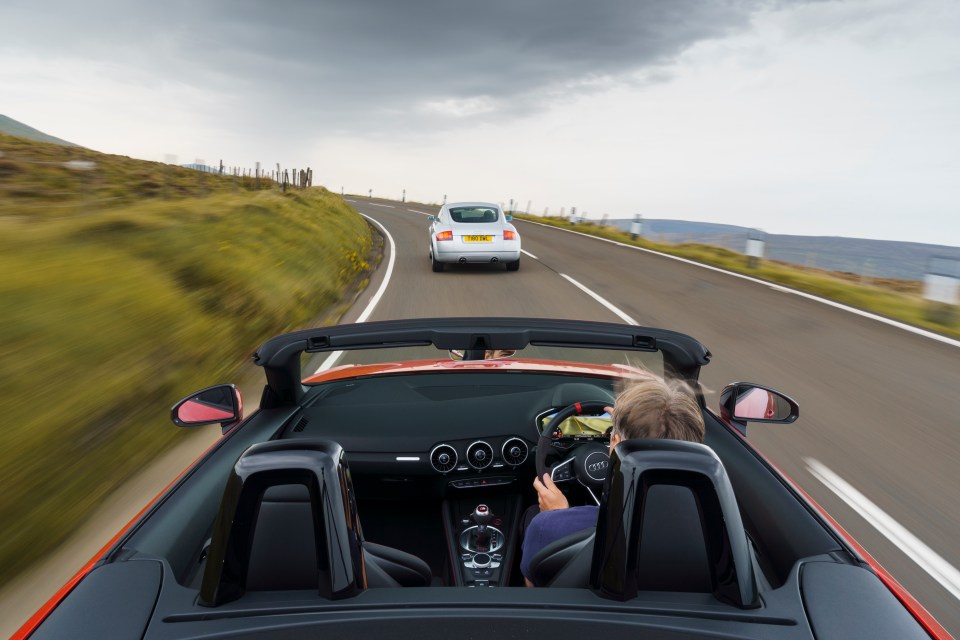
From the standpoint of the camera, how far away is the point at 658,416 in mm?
1823

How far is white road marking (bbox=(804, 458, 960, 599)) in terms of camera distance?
3.83 meters

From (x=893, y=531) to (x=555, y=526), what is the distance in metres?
3.21

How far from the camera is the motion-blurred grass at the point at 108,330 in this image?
14.6 feet

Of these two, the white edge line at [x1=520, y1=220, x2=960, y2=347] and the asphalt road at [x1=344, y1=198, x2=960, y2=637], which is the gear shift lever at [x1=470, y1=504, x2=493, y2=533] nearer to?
the asphalt road at [x1=344, y1=198, x2=960, y2=637]

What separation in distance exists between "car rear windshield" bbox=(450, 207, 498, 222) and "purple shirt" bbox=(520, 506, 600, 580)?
601 inches

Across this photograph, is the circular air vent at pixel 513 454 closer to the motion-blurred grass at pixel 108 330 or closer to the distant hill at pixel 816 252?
the motion-blurred grass at pixel 108 330

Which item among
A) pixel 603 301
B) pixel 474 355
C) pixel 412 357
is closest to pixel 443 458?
pixel 474 355

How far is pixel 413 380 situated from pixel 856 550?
8.64 feet

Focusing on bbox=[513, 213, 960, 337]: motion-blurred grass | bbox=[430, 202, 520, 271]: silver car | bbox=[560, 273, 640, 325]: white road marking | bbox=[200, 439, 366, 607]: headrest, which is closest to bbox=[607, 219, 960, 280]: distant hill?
bbox=[513, 213, 960, 337]: motion-blurred grass

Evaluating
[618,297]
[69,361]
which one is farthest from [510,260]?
[69,361]

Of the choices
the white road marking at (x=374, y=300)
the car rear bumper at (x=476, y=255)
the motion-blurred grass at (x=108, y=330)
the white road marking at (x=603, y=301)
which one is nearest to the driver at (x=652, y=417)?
the white road marking at (x=374, y=300)

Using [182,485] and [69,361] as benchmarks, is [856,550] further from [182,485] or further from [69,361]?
[69,361]

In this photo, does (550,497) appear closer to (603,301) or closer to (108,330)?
(108,330)

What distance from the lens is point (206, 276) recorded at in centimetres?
983
